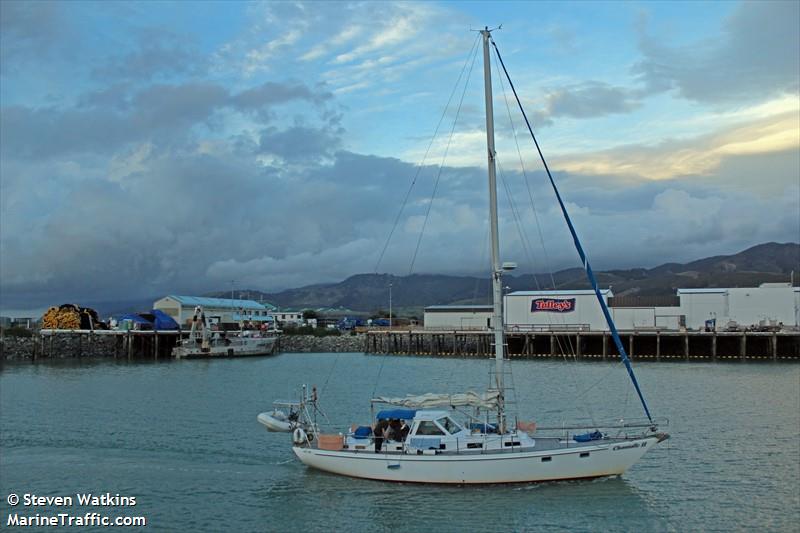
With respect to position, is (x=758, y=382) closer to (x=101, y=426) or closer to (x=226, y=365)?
(x=101, y=426)

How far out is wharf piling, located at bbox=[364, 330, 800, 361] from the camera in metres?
80.1

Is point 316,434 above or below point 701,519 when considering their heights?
above

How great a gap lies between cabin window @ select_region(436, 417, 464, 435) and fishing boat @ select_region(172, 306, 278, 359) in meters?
75.8

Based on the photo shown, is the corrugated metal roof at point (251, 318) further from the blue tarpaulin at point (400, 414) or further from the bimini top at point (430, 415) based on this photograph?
the bimini top at point (430, 415)

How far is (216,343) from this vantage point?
97000 millimetres

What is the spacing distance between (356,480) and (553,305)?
7377 centimetres

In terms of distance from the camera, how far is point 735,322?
3452 inches

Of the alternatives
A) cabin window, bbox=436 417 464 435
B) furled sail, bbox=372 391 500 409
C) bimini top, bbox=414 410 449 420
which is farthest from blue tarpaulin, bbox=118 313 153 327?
cabin window, bbox=436 417 464 435

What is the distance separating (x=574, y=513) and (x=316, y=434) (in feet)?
32.3

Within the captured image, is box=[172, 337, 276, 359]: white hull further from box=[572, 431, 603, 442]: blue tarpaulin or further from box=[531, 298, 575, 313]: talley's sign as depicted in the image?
box=[572, 431, 603, 442]: blue tarpaulin

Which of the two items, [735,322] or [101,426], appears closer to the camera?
[101,426]

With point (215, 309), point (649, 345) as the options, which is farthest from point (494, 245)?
point (215, 309)

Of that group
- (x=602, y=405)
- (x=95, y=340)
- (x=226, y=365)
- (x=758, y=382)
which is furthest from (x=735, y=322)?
(x=95, y=340)

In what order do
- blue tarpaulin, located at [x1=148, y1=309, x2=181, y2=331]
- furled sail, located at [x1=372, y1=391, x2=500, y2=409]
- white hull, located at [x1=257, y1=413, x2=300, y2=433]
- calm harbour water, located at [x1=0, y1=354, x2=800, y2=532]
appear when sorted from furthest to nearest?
blue tarpaulin, located at [x1=148, y1=309, x2=181, y2=331], white hull, located at [x1=257, y1=413, x2=300, y2=433], furled sail, located at [x1=372, y1=391, x2=500, y2=409], calm harbour water, located at [x1=0, y1=354, x2=800, y2=532]
